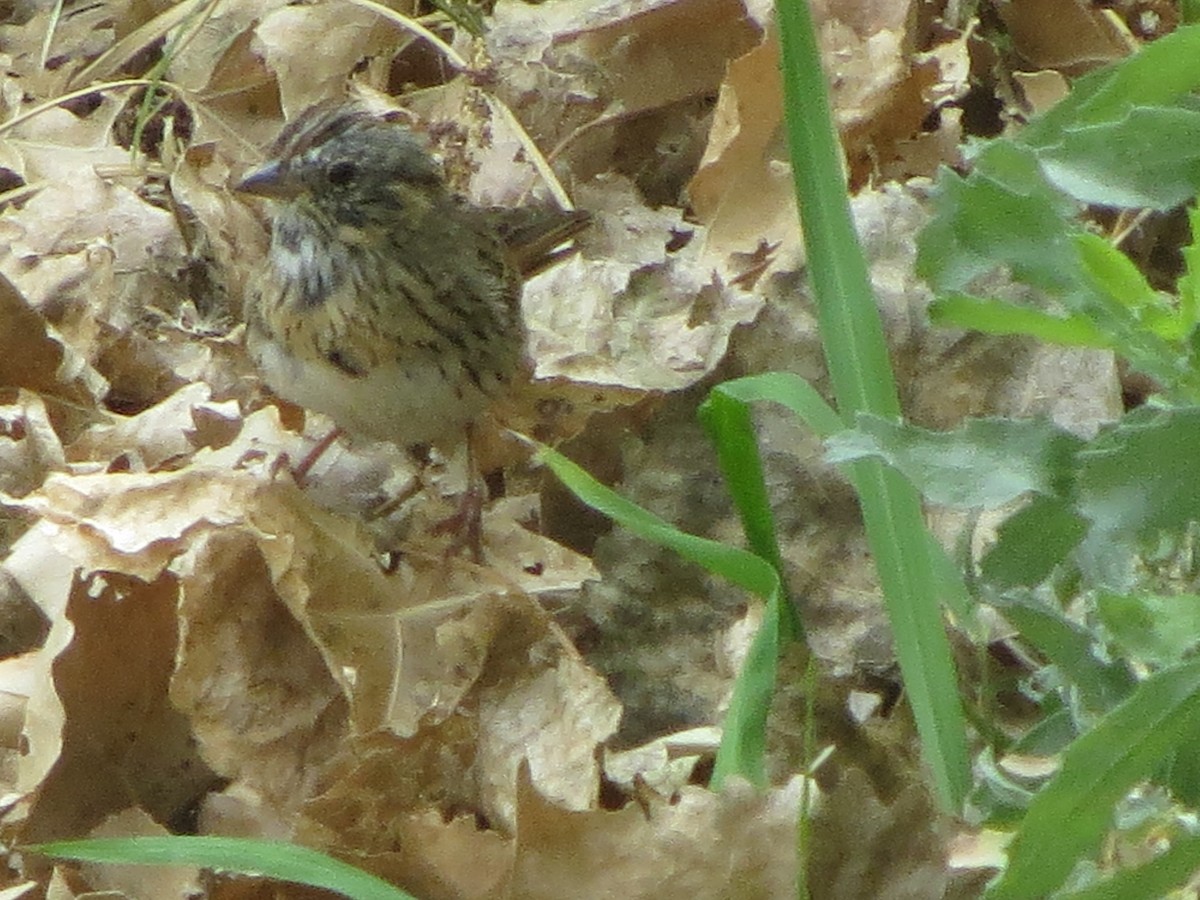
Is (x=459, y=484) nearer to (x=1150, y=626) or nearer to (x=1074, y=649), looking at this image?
(x=1074, y=649)

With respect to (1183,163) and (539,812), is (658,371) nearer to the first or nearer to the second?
(539,812)

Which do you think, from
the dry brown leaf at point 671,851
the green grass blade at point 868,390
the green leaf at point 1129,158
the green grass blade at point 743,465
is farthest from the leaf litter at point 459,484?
the green leaf at point 1129,158

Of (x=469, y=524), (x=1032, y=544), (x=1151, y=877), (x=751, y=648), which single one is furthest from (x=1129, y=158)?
(x=469, y=524)

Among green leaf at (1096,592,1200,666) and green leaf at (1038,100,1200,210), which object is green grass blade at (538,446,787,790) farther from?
green leaf at (1038,100,1200,210)

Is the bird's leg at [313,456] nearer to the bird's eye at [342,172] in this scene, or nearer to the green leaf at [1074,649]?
the bird's eye at [342,172]

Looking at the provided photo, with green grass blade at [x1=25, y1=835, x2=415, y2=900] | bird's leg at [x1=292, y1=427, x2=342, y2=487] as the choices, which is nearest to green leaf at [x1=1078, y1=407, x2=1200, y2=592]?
green grass blade at [x1=25, y1=835, x2=415, y2=900]

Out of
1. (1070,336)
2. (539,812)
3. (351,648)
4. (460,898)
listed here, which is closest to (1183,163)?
(1070,336)

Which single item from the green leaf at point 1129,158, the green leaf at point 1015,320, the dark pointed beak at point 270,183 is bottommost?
the dark pointed beak at point 270,183
